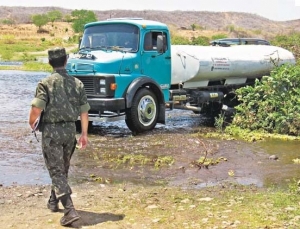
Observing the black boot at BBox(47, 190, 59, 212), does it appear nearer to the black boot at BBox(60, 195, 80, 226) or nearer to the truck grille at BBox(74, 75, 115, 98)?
the black boot at BBox(60, 195, 80, 226)

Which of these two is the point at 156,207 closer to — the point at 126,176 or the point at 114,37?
the point at 126,176

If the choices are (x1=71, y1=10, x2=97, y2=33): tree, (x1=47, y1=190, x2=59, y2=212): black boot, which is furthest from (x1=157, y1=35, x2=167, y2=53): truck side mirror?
(x1=71, y1=10, x2=97, y2=33): tree

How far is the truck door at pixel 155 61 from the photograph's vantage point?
40.0ft

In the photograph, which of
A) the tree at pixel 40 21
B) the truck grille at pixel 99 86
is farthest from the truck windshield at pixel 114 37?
the tree at pixel 40 21

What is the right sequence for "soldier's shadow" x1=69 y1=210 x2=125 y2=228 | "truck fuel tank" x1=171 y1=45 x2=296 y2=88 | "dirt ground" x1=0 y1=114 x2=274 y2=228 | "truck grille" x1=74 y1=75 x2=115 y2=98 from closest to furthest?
"soldier's shadow" x1=69 y1=210 x2=125 y2=228 → "dirt ground" x1=0 y1=114 x2=274 y2=228 → "truck grille" x1=74 y1=75 x2=115 y2=98 → "truck fuel tank" x1=171 y1=45 x2=296 y2=88

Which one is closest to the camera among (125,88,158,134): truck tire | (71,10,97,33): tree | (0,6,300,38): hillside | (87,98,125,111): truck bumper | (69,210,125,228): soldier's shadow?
(69,210,125,228): soldier's shadow

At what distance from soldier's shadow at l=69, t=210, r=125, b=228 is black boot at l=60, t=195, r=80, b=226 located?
89 millimetres

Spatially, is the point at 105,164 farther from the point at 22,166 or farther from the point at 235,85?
the point at 235,85

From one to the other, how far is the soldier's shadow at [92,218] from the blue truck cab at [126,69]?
538 centimetres

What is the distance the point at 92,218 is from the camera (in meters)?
5.87

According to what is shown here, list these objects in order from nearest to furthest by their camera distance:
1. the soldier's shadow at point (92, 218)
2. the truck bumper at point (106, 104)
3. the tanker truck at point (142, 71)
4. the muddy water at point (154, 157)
A: the soldier's shadow at point (92, 218), the muddy water at point (154, 157), the truck bumper at point (106, 104), the tanker truck at point (142, 71)

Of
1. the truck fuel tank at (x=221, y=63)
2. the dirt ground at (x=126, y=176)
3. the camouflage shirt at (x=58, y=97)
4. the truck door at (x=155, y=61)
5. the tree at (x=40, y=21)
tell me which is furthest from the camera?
the tree at (x=40, y=21)

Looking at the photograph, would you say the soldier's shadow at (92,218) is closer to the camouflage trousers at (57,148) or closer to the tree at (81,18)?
the camouflage trousers at (57,148)

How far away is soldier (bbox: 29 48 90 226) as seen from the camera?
218 inches
